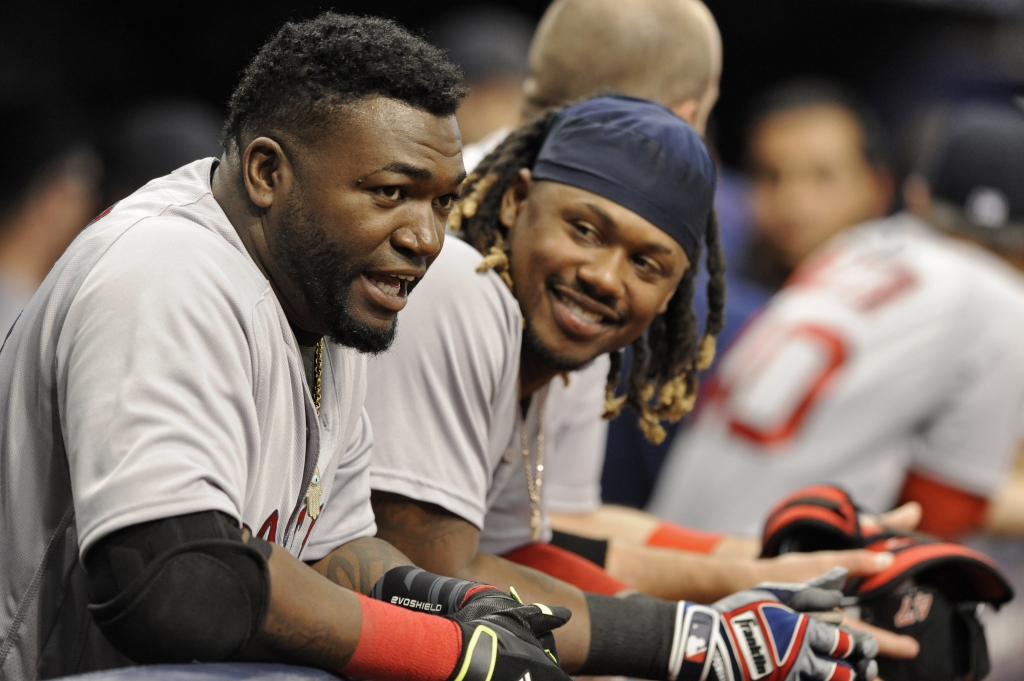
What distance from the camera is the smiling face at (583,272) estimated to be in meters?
2.38

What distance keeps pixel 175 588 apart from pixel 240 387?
29 cm

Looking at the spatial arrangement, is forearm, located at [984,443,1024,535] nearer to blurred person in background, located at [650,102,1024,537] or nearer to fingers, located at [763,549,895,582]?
blurred person in background, located at [650,102,1024,537]

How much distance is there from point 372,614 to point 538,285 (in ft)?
2.97

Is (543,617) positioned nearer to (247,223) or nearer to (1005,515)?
(247,223)

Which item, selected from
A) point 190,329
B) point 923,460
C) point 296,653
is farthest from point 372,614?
point 923,460

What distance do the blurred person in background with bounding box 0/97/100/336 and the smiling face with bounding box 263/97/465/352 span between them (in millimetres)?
3645

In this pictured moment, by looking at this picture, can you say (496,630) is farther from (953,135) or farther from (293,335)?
(953,135)

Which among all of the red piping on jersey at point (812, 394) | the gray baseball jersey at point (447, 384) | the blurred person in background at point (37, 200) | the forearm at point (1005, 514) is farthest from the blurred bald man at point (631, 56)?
the blurred person in background at point (37, 200)

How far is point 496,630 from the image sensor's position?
178 centimetres

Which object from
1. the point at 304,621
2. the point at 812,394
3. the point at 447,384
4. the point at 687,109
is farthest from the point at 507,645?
the point at 812,394

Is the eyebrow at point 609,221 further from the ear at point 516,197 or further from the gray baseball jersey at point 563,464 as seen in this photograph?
the gray baseball jersey at point 563,464

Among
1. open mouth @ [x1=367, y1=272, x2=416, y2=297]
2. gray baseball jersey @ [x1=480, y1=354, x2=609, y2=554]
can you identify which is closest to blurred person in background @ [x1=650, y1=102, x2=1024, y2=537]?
gray baseball jersey @ [x1=480, y1=354, x2=609, y2=554]

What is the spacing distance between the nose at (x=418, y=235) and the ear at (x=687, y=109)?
158 centimetres

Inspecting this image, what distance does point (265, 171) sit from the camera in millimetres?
1819
